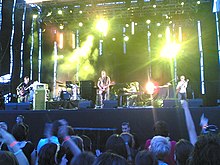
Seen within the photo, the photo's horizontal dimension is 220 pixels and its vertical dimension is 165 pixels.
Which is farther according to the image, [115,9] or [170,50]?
[170,50]

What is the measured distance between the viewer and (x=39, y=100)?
10.3 meters

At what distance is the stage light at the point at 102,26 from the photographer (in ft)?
49.0

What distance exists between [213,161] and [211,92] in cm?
1173

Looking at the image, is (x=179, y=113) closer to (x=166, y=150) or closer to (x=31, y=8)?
(x=166, y=150)

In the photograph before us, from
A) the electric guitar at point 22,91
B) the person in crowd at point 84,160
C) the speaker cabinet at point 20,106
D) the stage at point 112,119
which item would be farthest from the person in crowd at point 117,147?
the electric guitar at point 22,91

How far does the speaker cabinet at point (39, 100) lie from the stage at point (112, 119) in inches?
75.8

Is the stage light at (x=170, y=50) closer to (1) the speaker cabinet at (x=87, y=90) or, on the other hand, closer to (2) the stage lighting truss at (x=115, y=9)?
(2) the stage lighting truss at (x=115, y=9)

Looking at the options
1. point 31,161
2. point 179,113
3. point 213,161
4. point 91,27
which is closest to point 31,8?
point 91,27

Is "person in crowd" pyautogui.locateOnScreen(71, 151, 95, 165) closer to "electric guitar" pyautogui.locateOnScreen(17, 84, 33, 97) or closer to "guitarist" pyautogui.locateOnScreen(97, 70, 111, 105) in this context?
"electric guitar" pyautogui.locateOnScreen(17, 84, 33, 97)

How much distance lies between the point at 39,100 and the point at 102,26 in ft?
22.3

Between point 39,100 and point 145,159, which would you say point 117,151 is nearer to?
point 145,159

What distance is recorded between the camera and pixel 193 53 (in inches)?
568

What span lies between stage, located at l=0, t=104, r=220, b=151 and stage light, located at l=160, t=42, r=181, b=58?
8583 millimetres

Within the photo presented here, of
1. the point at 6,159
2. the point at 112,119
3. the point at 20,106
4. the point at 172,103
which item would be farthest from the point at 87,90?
the point at 6,159
